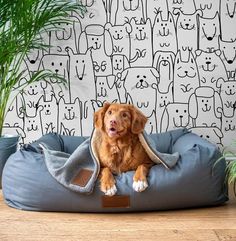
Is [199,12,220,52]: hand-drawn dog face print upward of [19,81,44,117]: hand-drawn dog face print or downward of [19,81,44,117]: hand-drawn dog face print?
upward

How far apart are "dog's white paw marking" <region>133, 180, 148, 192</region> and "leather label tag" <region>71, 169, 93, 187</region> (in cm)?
27

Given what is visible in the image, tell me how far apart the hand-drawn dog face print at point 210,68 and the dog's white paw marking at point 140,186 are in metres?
1.24

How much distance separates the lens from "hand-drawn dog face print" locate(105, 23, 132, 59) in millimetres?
3105

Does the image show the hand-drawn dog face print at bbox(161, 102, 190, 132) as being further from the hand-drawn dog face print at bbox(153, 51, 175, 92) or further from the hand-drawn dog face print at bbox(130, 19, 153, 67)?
the hand-drawn dog face print at bbox(130, 19, 153, 67)

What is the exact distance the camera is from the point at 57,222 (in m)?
2.14

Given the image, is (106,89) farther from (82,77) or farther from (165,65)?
(165,65)

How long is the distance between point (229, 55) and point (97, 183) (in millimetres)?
A: 1556

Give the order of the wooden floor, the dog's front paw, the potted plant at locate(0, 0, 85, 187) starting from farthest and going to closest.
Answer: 1. the potted plant at locate(0, 0, 85, 187)
2. the dog's front paw
3. the wooden floor

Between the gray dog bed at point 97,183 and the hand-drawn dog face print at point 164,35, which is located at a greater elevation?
the hand-drawn dog face print at point 164,35

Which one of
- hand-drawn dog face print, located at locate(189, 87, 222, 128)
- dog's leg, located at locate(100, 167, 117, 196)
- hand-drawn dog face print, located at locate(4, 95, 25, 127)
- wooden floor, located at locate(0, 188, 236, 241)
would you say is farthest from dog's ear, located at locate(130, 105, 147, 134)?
hand-drawn dog face print, located at locate(4, 95, 25, 127)

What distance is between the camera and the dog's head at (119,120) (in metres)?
2.26

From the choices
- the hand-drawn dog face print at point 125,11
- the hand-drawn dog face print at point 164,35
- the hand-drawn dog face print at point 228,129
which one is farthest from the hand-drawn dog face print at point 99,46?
the hand-drawn dog face print at point 228,129

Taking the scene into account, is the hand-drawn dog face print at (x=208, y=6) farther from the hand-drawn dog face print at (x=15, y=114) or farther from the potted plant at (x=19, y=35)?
A: the hand-drawn dog face print at (x=15, y=114)

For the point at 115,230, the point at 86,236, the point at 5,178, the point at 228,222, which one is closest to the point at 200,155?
the point at 228,222
